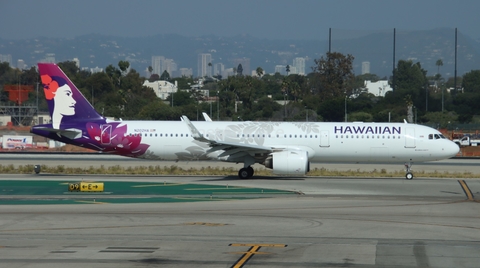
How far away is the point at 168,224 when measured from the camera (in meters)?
20.1

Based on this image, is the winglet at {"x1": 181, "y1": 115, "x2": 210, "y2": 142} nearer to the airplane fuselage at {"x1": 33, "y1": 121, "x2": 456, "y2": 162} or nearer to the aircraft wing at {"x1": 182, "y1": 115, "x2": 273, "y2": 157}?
the aircraft wing at {"x1": 182, "y1": 115, "x2": 273, "y2": 157}

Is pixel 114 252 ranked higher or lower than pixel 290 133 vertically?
lower

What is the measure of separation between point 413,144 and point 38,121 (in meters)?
55.8

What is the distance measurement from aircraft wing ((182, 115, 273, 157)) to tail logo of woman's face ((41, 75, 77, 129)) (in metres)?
6.50

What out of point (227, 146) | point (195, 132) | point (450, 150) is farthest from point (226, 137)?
point (450, 150)

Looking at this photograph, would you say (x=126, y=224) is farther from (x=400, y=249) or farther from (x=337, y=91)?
(x=337, y=91)

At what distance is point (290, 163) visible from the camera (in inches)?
1324

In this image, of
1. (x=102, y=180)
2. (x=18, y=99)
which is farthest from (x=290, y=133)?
(x=18, y=99)

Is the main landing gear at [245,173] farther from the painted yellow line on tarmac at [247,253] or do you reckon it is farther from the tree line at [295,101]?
the tree line at [295,101]

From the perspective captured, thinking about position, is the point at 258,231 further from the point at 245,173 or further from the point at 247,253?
the point at 245,173

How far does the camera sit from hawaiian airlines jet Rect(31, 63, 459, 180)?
35719mm

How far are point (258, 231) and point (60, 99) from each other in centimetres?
2029

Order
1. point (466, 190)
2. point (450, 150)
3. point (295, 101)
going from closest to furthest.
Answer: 1. point (466, 190)
2. point (450, 150)
3. point (295, 101)

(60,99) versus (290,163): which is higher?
(60,99)
